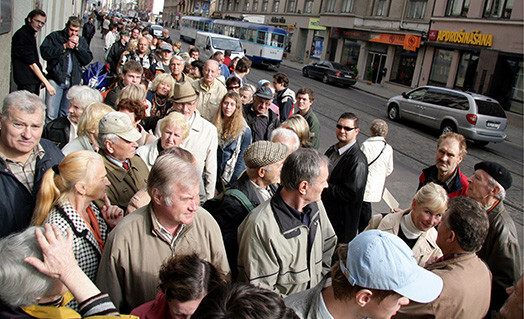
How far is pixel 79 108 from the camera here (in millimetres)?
4090

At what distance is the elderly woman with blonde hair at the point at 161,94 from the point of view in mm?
5898

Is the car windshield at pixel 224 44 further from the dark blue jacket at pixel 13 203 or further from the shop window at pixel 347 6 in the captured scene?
the dark blue jacket at pixel 13 203

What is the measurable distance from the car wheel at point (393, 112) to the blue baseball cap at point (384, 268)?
15.4 meters

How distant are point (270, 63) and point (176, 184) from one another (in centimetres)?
2746

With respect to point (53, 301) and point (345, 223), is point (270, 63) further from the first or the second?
point (53, 301)

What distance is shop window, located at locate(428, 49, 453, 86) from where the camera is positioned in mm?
26266

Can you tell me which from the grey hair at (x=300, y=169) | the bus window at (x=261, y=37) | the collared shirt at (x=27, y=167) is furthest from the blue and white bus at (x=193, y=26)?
the grey hair at (x=300, y=169)

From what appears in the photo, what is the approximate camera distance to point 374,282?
1777 mm

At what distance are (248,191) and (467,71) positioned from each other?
26215 millimetres

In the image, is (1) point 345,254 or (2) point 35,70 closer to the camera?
(1) point 345,254

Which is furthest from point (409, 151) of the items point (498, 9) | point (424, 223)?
point (498, 9)

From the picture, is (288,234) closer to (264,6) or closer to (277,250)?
(277,250)

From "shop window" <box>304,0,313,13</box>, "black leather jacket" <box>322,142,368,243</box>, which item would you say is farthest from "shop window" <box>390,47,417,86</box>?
"black leather jacket" <box>322,142,368,243</box>

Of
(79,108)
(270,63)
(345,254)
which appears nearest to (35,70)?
(79,108)
